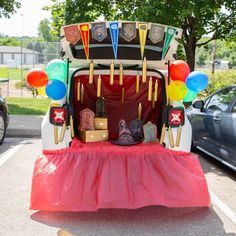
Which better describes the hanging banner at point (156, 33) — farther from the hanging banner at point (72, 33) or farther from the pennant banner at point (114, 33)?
the hanging banner at point (72, 33)

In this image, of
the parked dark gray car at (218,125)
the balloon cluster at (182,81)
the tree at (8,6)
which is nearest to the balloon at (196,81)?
the balloon cluster at (182,81)

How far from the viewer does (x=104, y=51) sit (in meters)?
4.64

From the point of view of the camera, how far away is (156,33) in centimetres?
423

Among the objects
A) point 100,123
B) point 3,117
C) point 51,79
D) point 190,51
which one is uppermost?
point 190,51

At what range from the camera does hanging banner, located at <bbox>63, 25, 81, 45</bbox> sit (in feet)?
13.7

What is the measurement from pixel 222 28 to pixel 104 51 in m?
7.22

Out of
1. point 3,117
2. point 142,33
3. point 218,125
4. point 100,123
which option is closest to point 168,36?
point 142,33

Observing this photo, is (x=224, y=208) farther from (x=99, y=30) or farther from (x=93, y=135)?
(x=99, y=30)

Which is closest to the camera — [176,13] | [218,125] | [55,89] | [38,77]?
[55,89]

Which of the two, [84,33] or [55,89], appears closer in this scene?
[84,33]

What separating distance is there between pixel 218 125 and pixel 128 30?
101 inches

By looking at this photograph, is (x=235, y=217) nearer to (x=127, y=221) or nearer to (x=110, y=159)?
(x=127, y=221)

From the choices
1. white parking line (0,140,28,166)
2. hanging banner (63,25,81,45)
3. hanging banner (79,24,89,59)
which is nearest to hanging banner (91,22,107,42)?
hanging banner (79,24,89,59)

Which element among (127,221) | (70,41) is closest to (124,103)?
(70,41)
